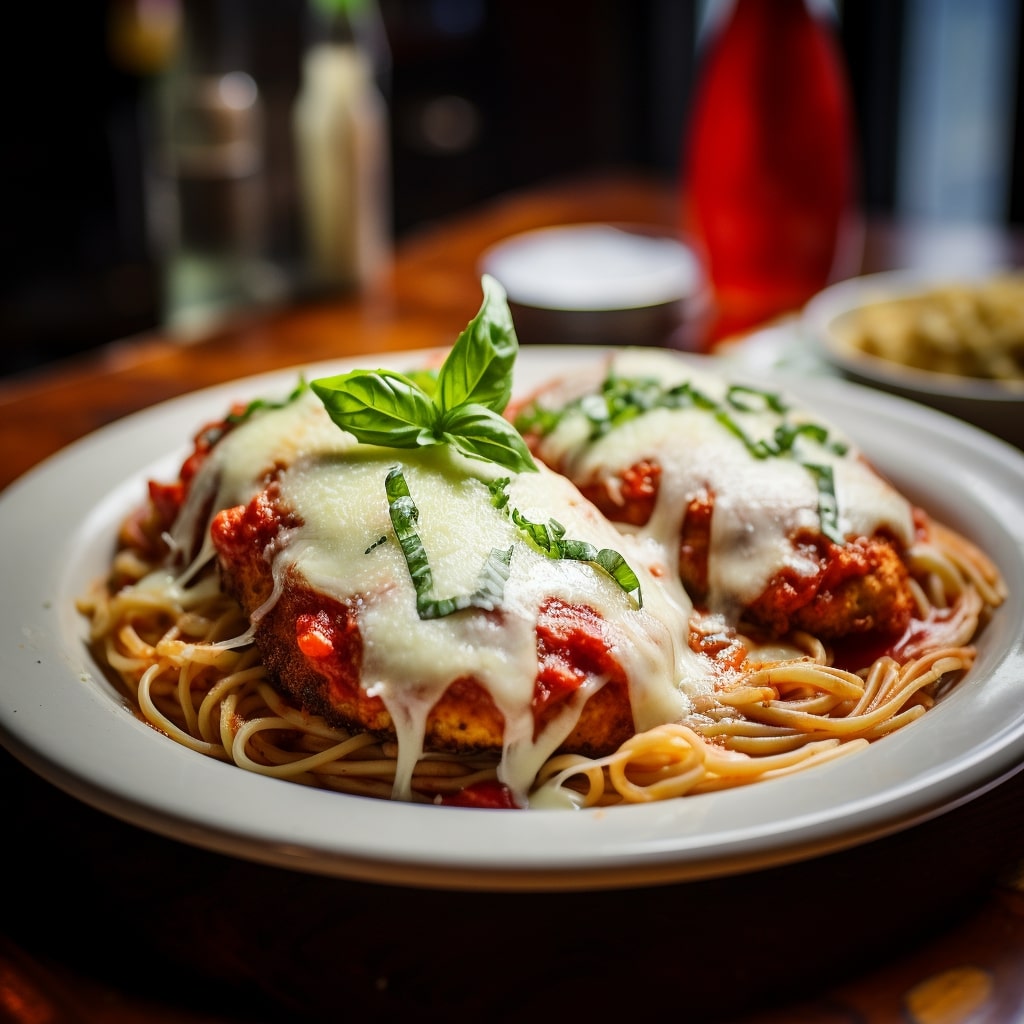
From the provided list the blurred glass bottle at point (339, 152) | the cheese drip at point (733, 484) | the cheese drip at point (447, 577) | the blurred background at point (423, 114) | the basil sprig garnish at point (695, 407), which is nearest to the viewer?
the cheese drip at point (447, 577)

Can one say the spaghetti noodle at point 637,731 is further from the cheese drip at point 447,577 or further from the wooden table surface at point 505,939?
the wooden table surface at point 505,939

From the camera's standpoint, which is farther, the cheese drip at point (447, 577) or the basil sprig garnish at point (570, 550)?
the basil sprig garnish at point (570, 550)

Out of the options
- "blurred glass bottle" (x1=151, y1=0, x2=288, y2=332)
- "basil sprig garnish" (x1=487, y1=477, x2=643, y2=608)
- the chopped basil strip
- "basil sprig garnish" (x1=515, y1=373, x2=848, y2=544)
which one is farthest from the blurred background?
"basil sprig garnish" (x1=487, y1=477, x2=643, y2=608)

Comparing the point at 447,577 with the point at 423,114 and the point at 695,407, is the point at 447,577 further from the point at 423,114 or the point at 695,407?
the point at 423,114

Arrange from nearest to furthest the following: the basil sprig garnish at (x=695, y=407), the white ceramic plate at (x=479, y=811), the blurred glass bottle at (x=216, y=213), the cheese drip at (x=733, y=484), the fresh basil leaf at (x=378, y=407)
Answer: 1. the white ceramic plate at (x=479, y=811)
2. the fresh basil leaf at (x=378, y=407)
3. the cheese drip at (x=733, y=484)
4. the basil sprig garnish at (x=695, y=407)
5. the blurred glass bottle at (x=216, y=213)

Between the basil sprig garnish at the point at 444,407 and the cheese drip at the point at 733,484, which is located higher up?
the basil sprig garnish at the point at 444,407

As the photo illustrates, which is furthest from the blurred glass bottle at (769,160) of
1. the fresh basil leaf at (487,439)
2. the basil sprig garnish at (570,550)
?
the basil sprig garnish at (570,550)

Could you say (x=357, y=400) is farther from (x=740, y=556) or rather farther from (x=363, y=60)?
(x=363, y=60)
